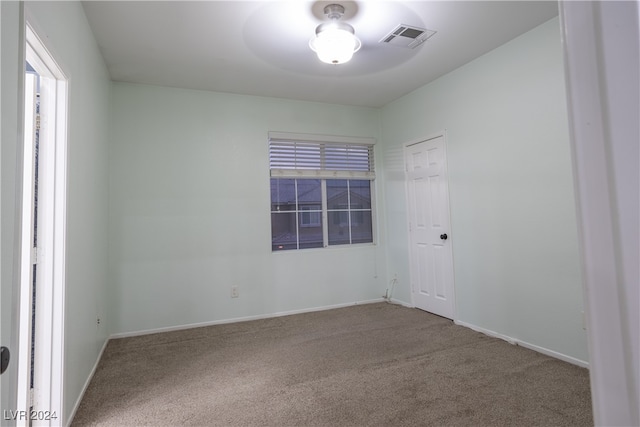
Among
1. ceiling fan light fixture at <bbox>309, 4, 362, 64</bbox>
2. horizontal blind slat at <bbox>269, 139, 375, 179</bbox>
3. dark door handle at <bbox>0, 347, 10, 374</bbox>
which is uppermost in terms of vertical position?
ceiling fan light fixture at <bbox>309, 4, 362, 64</bbox>

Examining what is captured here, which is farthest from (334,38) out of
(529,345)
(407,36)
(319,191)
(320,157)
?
(529,345)

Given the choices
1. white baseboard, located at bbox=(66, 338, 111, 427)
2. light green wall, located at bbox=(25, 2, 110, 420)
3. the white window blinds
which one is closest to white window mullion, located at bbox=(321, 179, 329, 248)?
the white window blinds

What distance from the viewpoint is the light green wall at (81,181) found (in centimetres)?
181

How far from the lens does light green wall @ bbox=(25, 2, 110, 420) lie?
1812 millimetres

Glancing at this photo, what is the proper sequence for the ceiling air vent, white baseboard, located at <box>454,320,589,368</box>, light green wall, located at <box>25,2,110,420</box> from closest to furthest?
light green wall, located at <box>25,2,110,420</box>
white baseboard, located at <box>454,320,589,368</box>
the ceiling air vent

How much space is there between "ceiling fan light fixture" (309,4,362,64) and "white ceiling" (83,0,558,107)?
0.08 m

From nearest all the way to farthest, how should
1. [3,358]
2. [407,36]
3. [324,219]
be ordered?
[3,358], [407,36], [324,219]

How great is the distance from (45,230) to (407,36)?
2.89m

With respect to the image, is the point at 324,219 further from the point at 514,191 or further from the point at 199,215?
the point at 514,191

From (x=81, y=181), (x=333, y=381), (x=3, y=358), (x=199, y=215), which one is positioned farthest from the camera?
(x=199, y=215)

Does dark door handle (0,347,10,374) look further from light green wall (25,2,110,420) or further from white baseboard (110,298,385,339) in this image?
white baseboard (110,298,385,339)

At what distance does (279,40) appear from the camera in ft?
8.96

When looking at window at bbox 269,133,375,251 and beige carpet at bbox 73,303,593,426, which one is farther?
window at bbox 269,133,375,251

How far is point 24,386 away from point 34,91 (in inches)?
61.6
